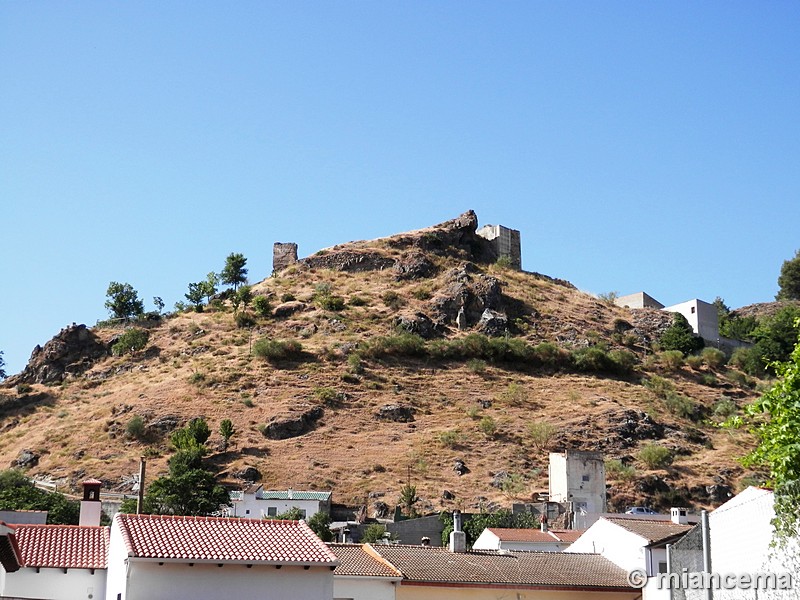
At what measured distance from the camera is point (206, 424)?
89.2 meters

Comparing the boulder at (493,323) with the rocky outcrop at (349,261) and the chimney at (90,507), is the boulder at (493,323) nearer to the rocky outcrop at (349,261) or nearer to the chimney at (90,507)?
the rocky outcrop at (349,261)

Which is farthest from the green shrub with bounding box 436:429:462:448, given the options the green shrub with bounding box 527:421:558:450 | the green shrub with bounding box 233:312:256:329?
the green shrub with bounding box 233:312:256:329

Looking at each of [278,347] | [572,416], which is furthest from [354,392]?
[572,416]

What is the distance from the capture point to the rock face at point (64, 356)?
10794cm

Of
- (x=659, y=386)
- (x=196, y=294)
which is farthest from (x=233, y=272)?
(x=659, y=386)

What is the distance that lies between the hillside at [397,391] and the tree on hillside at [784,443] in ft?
178

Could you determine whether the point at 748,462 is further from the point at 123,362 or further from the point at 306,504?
the point at 123,362

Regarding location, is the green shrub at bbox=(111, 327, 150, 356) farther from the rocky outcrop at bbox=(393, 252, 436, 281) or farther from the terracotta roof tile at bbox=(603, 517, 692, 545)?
the terracotta roof tile at bbox=(603, 517, 692, 545)

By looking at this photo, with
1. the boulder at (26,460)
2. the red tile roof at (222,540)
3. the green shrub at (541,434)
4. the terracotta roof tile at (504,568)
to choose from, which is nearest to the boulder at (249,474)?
the boulder at (26,460)

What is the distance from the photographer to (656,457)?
84812mm

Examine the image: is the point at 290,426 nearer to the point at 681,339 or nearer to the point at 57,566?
the point at 681,339

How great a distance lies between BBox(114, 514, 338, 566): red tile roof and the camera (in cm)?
2694

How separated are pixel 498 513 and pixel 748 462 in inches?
1777

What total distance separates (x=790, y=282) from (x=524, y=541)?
10698cm
